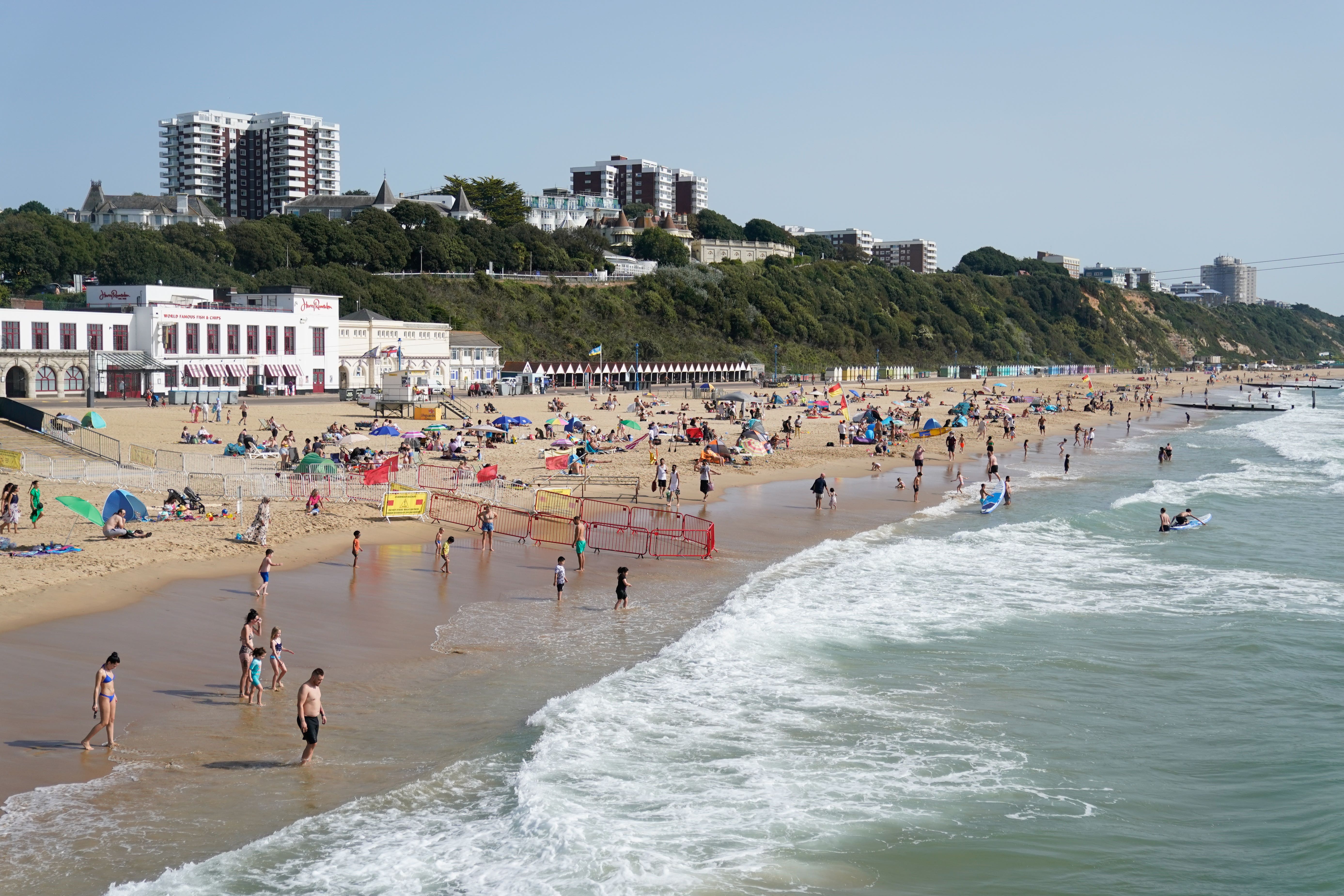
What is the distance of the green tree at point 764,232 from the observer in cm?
17312

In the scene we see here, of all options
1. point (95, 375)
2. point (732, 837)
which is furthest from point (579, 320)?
point (732, 837)

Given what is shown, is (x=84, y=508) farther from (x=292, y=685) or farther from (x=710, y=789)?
(x=710, y=789)

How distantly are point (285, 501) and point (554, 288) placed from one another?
253ft

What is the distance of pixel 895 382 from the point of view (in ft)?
362

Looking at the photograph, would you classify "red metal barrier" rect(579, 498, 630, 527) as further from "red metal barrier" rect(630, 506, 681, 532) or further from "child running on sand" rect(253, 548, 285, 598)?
"child running on sand" rect(253, 548, 285, 598)

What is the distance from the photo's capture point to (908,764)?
12.1 metres

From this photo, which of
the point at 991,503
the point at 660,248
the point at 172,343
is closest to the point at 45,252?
the point at 172,343

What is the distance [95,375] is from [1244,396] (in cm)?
10388

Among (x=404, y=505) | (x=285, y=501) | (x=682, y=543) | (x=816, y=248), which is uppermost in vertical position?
(x=816, y=248)

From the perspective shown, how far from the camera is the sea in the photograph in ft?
31.8

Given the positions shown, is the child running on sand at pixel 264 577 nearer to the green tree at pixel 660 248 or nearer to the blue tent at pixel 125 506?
the blue tent at pixel 125 506

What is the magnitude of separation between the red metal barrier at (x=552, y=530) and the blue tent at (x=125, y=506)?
8.02 m

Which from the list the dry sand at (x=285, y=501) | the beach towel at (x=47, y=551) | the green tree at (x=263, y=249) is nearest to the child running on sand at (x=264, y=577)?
the dry sand at (x=285, y=501)

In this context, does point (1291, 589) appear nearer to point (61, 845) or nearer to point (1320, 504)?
point (1320, 504)
